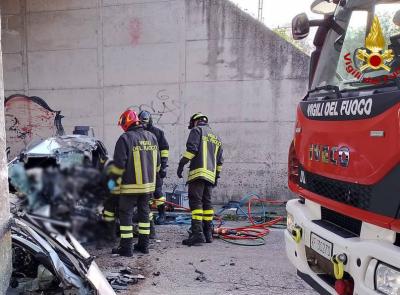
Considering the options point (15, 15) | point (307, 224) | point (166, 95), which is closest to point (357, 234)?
point (307, 224)

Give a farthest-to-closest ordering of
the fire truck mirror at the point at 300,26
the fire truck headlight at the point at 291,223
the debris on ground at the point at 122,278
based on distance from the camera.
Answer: the debris on ground at the point at 122,278 → the fire truck mirror at the point at 300,26 → the fire truck headlight at the point at 291,223

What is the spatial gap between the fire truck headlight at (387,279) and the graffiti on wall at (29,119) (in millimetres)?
7127

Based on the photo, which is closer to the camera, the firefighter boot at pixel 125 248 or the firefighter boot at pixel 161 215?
the firefighter boot at pixel 125 248

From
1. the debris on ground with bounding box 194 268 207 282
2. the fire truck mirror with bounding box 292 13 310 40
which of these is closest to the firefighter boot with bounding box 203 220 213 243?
the debris on ground with bounding box 194 268 207 282

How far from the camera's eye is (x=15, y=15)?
7922 millimetres

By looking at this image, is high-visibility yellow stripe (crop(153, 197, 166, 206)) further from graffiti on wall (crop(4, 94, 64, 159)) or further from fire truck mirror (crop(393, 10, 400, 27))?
fire truck mirror (crop(393, 10, 400, 27))

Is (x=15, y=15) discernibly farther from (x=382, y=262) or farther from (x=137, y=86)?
(x=382, y=262)

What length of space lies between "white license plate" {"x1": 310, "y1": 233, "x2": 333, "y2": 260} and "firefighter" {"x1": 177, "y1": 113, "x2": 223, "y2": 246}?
8.82 feet

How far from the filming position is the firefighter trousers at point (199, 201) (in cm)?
517

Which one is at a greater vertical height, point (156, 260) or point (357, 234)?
point (357, 234)

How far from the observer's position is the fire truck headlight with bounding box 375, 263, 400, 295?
178 cm

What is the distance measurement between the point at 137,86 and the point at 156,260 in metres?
4.05

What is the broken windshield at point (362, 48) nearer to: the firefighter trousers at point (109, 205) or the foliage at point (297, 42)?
the firefighter trousers at point (109, 205)

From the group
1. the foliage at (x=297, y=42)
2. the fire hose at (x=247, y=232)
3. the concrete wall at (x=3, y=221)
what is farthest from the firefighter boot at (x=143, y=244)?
the foliage at (x=297, y=42)
